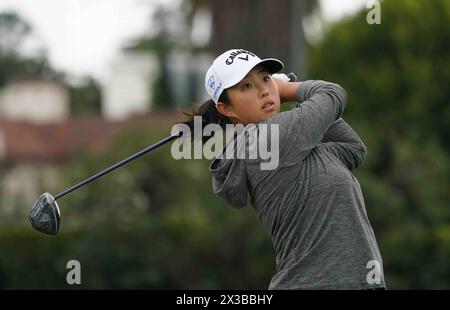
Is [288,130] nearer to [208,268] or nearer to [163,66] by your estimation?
[208,268]

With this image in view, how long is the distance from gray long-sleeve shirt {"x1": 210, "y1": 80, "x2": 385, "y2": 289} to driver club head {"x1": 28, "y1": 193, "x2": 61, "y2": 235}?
0.91m

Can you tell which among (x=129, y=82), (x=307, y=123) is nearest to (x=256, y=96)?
(x=307, y=123)

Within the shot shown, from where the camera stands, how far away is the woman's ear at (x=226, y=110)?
540 cm

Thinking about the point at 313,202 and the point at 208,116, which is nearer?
the point at 313,202

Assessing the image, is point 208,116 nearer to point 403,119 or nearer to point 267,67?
point 267,67

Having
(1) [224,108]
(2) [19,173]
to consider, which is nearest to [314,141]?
(1) [224,108]

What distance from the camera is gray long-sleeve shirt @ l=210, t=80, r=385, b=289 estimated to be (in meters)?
5.03

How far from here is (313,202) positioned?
16.7 ft

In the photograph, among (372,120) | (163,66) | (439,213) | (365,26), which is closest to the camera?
(439,213)

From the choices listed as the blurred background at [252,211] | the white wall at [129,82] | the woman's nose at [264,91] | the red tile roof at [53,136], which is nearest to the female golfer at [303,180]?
the woman's nose at [264,91]

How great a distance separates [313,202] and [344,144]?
414 millimetres

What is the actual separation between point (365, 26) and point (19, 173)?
867 inches

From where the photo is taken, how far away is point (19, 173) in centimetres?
4784

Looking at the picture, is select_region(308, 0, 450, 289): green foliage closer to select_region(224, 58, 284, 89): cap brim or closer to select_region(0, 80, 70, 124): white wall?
select_region(224, 58, 284, 89): cap brim
